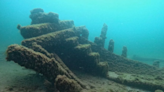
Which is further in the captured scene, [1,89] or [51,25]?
[51,25]

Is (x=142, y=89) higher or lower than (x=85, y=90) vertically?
higher

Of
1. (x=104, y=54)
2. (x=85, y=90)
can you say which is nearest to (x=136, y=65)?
(x=104, y=54)

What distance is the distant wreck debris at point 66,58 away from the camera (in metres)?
5.78

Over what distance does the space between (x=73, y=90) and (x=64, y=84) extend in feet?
1.80

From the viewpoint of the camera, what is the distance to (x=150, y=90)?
9.56 metres

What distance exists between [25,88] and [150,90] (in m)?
8.94

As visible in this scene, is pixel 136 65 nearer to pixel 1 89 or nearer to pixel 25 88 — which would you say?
pixel 25 88

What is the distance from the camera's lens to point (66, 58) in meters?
11.3

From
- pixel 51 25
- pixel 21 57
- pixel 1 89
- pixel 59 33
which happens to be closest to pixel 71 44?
pixel 59 33

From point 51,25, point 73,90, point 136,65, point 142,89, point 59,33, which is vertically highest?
point 51,25

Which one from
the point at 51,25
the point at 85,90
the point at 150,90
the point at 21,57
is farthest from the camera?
the point at 51,25

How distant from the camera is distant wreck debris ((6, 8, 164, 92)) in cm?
578

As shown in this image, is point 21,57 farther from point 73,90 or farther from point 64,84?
point 73,90

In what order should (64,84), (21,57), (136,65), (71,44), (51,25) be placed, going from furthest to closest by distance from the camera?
(136,65)
(51,25)
(71,44)
(21,57)
(64,84)
